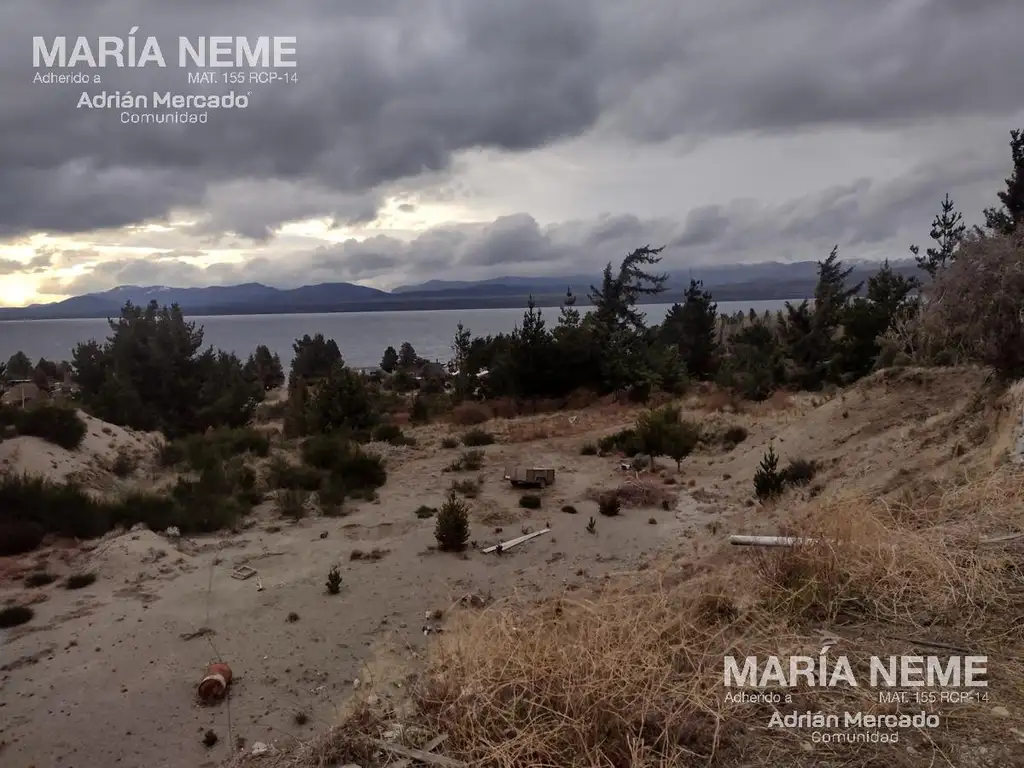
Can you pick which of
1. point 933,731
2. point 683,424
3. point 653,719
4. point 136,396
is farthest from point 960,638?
point 136,396

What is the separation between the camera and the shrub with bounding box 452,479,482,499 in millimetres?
13234

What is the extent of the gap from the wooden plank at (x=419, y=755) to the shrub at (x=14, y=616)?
677cm

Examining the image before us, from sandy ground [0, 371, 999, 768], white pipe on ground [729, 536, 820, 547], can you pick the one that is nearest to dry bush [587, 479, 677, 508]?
sandy ground [0, 371, 999, 768]

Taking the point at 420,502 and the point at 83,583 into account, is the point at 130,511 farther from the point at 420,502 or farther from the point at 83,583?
the point at 420,502

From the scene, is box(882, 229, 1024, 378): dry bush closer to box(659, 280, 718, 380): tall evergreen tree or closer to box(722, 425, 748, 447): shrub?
box(722, 425, 748, 447): shrub

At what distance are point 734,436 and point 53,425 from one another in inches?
636

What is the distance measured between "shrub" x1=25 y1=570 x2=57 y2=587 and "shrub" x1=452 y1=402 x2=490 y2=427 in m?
14.1

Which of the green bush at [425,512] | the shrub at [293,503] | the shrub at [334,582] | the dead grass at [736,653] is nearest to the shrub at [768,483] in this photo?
the green bush at [425,512]

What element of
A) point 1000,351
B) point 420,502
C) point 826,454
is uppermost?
point 1000,351

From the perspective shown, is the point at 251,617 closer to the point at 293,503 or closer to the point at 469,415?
the point at 293,503

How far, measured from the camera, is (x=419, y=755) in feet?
10.2

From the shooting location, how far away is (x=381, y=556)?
986cm

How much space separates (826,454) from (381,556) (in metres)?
8.65

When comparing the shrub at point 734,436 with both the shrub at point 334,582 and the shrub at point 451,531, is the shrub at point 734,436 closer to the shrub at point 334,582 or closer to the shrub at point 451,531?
the shrub at point 451,531
